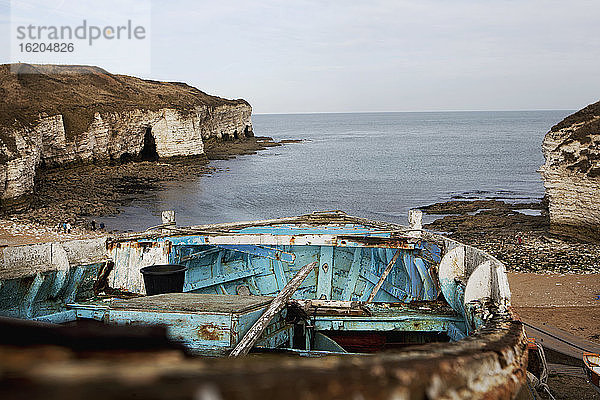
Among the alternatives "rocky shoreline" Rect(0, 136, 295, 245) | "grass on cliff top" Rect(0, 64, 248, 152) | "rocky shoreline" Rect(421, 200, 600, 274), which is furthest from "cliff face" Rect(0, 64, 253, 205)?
"rocky shoreline" Rect(421, 200, 600, 274)

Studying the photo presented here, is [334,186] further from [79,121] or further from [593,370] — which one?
[593,370]

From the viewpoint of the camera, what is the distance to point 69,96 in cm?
4866

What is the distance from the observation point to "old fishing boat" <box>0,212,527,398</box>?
123cm

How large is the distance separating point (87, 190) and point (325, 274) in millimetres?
30928

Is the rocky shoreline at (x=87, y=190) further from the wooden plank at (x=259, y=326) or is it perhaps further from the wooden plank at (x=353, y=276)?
the wooden plank at (x=259, y=326)

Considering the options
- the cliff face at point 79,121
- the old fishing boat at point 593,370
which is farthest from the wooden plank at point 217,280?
the cliff face at point 79,121

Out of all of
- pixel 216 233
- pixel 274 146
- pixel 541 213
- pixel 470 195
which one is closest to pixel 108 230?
pixel 216 233

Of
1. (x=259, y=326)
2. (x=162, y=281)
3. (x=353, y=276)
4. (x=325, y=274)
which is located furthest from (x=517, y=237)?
(x=259, y=326)

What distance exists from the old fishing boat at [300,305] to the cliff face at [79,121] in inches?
936

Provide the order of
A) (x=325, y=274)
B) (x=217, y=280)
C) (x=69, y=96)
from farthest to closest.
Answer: (x=69, y=96) < (x=325, y=274) < (x=217, y=280)

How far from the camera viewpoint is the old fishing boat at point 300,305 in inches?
48.4

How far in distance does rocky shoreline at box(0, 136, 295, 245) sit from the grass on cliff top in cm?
371

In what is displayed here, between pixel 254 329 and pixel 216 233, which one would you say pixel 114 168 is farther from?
pixel 254 329

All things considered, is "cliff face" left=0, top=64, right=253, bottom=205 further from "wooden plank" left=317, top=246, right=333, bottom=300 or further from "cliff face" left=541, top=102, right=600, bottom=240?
"cliff face" left=541, top=102, right=600, bottom=240
